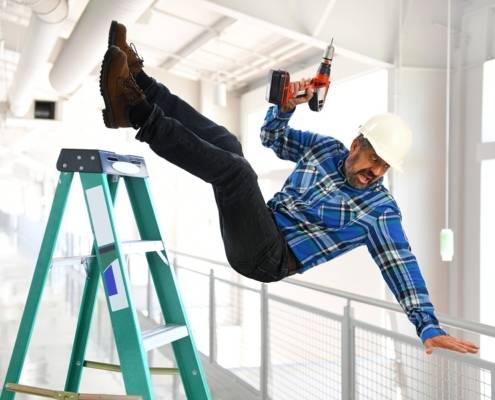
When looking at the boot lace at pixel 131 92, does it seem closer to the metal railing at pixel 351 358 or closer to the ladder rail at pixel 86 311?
the ladder rail at pixel 86 311

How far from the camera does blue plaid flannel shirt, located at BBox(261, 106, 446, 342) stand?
1960 mm

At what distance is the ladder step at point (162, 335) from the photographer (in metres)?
1.82

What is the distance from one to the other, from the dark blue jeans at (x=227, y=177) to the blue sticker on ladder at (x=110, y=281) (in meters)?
0.40

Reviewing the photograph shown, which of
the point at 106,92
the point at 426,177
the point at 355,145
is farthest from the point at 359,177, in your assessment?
the point at 426,177


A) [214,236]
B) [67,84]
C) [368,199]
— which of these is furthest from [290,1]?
[214,236]

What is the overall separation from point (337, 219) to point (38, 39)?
12.8ft

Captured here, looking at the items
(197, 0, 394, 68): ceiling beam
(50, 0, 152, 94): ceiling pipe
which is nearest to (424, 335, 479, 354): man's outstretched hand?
(50, 0, 152, 94): ceiling pipe

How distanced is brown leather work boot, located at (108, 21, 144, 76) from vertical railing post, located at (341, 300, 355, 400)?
1.42m

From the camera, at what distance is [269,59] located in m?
7.80

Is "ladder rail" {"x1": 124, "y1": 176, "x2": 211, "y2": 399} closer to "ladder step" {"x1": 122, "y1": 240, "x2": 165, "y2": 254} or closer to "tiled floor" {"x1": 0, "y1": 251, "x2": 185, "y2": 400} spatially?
"ladder step" {"x1": 122, "y1": 240, "x2": 165, "y2": 254}

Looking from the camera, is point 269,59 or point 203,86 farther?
point 203,86

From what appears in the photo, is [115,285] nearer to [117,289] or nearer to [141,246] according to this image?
[117,289]

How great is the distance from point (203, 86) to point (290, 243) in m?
7.77

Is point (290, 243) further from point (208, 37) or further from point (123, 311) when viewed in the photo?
point (208, 37)
